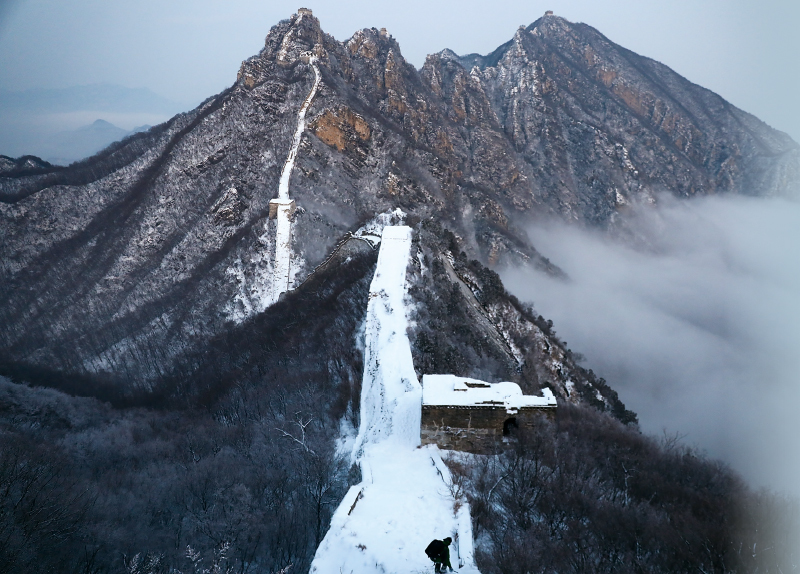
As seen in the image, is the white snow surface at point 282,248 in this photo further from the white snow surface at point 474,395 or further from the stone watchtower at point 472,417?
the stone watchtower at point 472,417

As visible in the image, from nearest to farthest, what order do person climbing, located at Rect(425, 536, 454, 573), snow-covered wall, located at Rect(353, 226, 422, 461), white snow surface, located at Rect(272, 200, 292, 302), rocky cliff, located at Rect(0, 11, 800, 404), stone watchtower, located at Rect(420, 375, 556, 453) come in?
person climbing, located at Rect(425, 536, 454, 573) → stone watchtower, located at Rect(420, 375, 556, 453) → snow-covered wall, located at Rect(353, 226, 422, 461) → rocky cliff, located at Rect(0, 11, 800, 404) → white snow surface, located at Rect(272, 200, 292, 302)

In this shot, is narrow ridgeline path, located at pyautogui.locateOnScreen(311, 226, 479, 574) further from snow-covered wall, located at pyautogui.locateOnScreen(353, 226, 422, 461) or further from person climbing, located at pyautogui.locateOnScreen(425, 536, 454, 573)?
person climbing, located at pyautogui.locateOnScreen(425, 536, 454, 573)

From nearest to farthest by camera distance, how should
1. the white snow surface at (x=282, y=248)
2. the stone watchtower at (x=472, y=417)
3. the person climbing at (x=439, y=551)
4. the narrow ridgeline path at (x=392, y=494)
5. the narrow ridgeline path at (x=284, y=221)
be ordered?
the person climbing at (x=439, y=551) < the narrow ridgeline path at (x=392, y=494) < the stone watchtower at (x=472, y=417) < the white snow surface at (x=282, y=248) < the narrow ridgeline path at (x=284, y=221)

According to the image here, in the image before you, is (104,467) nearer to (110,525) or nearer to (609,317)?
(110,525)

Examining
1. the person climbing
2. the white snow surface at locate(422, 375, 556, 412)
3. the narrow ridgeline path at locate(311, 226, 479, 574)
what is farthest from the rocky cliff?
the person climbing

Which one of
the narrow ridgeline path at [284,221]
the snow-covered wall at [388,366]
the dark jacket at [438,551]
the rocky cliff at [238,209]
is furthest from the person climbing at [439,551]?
the narrow ridgeline path at [284,221]

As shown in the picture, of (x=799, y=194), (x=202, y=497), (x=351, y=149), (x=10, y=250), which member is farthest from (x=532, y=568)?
(x=799, y=194)
